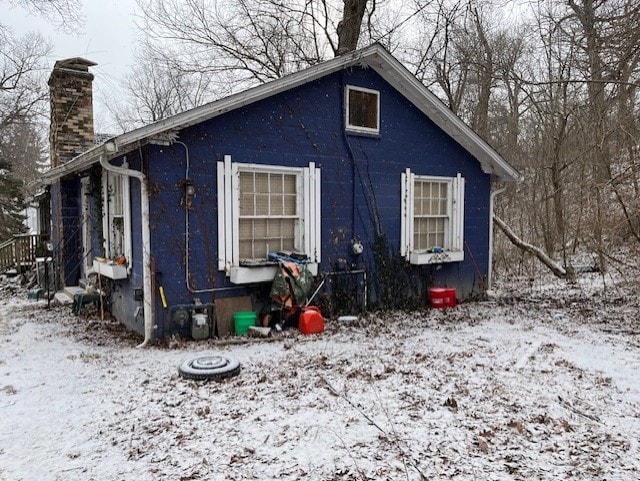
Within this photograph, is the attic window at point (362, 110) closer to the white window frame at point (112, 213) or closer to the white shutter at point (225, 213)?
the white shutter at point (225, 213)

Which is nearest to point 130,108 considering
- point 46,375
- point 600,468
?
point 46,375

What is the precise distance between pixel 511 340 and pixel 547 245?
28.7 ft

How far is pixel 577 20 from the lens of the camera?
705 cm

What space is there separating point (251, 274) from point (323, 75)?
340 centimetres

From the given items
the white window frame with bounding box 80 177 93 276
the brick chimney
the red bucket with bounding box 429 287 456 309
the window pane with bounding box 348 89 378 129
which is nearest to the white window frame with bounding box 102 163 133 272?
the white window frame with bounding box 80 177 93 276

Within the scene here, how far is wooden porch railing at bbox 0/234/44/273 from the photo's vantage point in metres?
13.7

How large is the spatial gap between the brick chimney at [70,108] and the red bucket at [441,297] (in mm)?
7915

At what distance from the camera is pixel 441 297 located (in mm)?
8875

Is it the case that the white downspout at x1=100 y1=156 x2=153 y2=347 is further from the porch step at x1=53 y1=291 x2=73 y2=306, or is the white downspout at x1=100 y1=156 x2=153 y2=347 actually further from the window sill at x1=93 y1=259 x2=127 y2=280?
the porch step at x1=53 y1=291 x2=73 y2=306

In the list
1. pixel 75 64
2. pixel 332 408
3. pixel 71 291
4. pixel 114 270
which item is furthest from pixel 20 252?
pixel 332 408

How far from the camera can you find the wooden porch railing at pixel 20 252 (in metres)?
13.7

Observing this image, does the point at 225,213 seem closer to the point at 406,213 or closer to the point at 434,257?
the point at 406,213

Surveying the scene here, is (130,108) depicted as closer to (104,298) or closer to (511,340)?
(104,298)

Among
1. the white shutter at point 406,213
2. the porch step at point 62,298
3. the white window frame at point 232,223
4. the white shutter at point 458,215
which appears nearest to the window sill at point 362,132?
the white shutter at point 406,213
